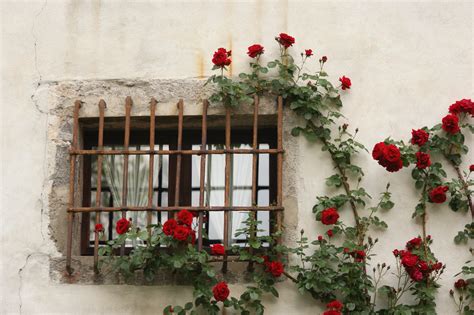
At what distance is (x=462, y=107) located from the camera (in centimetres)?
452

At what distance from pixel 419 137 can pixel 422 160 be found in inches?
4.8

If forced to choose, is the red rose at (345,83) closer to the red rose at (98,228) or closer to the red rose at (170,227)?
the red rose at (170,227)

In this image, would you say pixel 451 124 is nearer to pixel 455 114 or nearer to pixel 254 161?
pixel 455 114

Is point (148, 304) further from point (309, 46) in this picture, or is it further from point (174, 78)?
point (309, 46)

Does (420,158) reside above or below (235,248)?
above

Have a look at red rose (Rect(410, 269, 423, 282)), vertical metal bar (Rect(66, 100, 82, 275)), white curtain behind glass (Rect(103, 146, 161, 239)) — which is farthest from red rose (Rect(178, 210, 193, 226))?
red rose (Rect(410, 269, 423, 282))

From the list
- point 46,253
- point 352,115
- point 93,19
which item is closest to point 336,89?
point 352,115

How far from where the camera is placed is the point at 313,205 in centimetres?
459

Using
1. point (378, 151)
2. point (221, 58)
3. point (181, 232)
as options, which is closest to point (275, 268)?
point (181, 232)

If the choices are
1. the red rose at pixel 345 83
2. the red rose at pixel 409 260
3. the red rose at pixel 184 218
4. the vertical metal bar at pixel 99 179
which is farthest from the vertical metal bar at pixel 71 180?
the red rose at pixel 409 260

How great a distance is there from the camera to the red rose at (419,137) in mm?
4473

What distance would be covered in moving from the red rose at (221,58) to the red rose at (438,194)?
1278 millimetres

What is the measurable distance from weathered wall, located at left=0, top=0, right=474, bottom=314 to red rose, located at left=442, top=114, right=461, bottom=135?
6.6 inches

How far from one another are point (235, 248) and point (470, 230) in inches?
48.4
